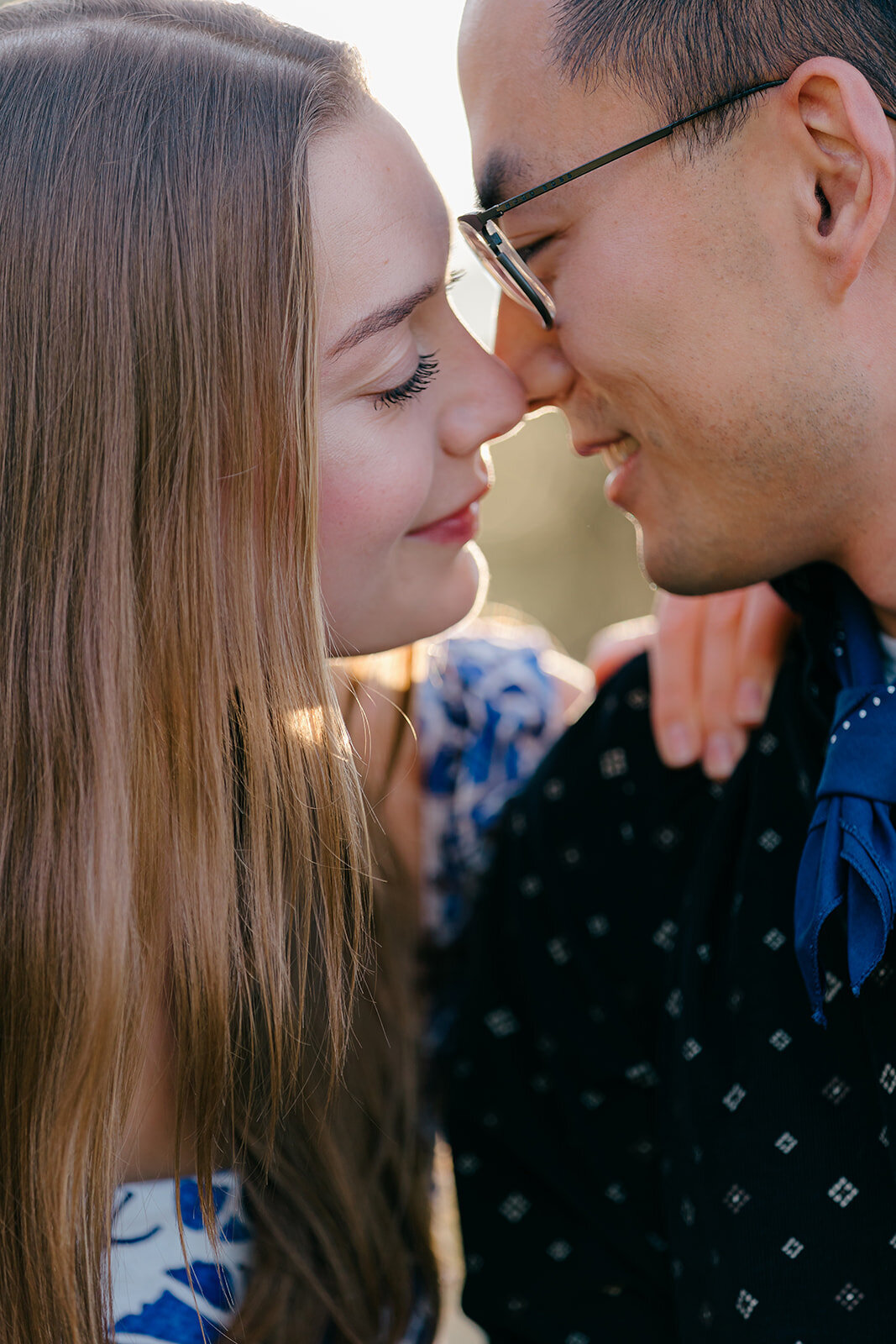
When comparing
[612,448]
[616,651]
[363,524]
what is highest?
[612,448]

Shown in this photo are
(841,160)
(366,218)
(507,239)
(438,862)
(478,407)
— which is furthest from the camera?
(438,862)

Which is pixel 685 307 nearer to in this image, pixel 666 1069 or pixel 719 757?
pixel 719 757

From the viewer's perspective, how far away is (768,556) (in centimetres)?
176

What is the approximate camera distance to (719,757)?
184cm

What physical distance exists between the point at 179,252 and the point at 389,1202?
60.6 inches

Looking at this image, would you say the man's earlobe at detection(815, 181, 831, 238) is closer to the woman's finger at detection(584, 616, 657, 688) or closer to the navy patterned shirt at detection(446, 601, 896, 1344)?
the navy patterned shirt at detection(446, 601, 896, 1344)

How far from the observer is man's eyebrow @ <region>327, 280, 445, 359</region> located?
162 cm

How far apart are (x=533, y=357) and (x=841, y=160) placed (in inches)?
22.5

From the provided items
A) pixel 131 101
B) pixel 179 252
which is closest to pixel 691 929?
pixel 179 252

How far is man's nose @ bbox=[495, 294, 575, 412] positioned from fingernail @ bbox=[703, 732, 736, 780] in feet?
2.02

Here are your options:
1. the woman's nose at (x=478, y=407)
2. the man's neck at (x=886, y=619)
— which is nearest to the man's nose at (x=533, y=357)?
the woman's nose at (x=478, y=407)

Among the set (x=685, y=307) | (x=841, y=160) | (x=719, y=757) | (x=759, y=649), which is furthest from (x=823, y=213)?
(x=719, y=757)

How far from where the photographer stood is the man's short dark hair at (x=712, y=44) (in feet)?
5.00

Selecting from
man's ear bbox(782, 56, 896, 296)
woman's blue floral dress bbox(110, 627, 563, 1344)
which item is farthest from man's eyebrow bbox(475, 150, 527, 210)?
woman's blue floral dress bbox(110, 627, 563, 1344)
